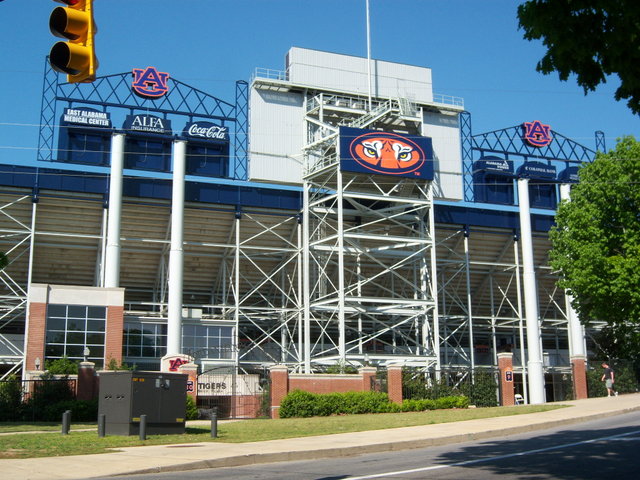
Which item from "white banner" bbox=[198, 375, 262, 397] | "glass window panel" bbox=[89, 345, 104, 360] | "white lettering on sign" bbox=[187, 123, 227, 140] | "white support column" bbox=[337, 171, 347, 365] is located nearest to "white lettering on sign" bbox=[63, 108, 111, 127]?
"white lettering on sign" bbox=[187, 123, 227, 140]

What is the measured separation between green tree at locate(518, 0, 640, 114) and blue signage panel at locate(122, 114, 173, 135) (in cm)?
3984

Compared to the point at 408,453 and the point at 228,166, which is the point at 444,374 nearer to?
the point at 228,166

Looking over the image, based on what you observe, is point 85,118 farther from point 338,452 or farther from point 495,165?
point 338,452

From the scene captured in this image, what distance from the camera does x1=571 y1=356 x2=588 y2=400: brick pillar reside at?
44031mm

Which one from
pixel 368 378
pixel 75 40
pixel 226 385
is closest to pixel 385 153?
pixel 368 378

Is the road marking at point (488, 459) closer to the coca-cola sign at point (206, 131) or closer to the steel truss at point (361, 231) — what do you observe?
the steel truss at point (361, 231)

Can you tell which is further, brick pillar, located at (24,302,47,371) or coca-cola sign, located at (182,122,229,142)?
coca-cola sign, located at (182,122,229,142)

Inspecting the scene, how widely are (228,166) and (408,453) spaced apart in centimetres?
3431

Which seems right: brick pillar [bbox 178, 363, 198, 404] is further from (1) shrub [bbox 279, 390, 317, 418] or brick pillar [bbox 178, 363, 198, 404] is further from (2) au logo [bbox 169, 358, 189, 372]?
(1) shrub [bbox 279, 390, 317, 418]

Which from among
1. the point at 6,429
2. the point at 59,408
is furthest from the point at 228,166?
the point at 6,429

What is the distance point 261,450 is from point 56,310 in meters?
26.6

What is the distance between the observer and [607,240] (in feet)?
121

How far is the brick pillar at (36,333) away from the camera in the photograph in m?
41.2

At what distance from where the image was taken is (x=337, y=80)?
54.8 metres
